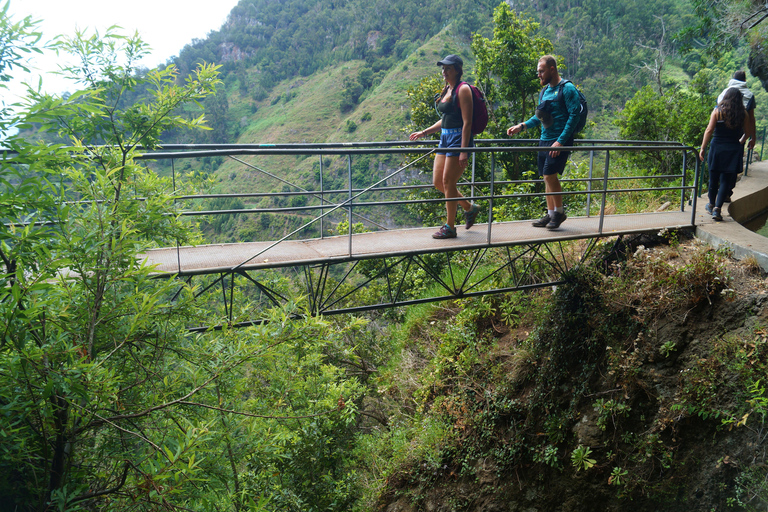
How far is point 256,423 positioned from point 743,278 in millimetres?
4851

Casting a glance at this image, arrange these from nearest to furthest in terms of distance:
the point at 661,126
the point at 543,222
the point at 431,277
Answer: the point at 543,222 → the point at 431,277 → the point at 661,126

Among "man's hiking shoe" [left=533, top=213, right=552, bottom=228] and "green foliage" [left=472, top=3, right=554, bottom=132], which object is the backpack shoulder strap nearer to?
"man's hiking shoe" [left=533, top=213, right=552, bottom=228]

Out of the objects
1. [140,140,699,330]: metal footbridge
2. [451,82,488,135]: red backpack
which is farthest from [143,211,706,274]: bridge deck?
[451,82,488,135]: red backpack

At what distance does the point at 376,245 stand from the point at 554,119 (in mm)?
2409

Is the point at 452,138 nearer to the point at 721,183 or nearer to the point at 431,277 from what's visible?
the point at 721,183

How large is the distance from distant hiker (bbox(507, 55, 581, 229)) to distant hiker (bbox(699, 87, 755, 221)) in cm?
190

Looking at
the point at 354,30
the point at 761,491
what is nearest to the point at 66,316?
the point at 761,491

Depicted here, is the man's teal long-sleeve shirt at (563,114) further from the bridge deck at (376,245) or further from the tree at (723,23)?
the tree at (723,23)

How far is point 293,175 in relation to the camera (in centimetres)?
4797

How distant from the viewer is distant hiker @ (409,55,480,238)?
196 inches

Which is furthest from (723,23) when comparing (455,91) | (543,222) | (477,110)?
(455,91)

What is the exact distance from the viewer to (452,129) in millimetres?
5191

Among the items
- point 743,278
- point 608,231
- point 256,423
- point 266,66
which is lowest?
point 256,423

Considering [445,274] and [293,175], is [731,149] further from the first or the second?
[293,175]
